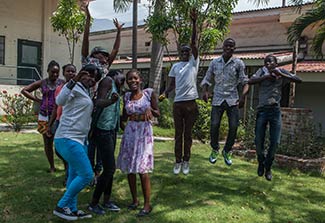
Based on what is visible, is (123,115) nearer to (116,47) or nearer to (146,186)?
(146,186)

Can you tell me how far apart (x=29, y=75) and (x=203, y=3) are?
31.0 ft

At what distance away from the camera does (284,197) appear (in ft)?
21.4

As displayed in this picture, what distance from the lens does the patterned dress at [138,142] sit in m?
5.03

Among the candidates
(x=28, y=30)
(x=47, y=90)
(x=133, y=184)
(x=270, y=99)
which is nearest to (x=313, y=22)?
(x=270, y=99)

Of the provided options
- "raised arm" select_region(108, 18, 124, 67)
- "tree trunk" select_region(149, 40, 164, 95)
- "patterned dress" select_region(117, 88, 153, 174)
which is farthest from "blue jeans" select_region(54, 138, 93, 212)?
"tree trunk" select_region(149, 40, 164, 95)

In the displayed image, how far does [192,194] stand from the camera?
20.4ft

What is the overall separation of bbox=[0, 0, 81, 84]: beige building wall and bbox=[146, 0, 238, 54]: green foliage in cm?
763

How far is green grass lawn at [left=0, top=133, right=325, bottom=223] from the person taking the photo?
525 centimetres

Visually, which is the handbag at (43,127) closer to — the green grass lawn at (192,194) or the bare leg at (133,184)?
the green grass lawn at (192,194)

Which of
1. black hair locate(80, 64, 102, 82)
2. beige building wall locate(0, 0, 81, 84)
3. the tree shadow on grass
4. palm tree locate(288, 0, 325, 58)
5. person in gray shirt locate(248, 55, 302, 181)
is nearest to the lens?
black hair locate(80, 64, 102, 82)

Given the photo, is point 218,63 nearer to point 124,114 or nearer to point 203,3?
point 124,114

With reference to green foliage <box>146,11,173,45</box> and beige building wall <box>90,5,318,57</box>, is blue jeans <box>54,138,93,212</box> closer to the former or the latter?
green foliage <box>146,11,173,45</box>

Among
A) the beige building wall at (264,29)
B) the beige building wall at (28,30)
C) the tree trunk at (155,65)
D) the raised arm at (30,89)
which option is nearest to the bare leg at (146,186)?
the raised arm at (30,89)

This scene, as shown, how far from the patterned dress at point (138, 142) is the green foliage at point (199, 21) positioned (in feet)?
21.3
